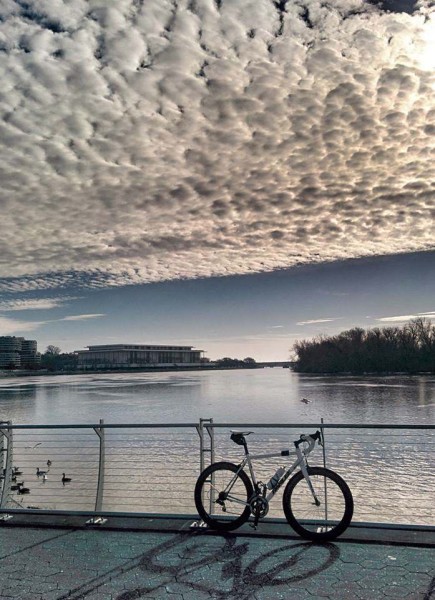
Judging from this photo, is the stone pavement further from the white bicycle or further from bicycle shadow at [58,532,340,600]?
the white bicycle

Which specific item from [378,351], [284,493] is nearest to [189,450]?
[284,493]

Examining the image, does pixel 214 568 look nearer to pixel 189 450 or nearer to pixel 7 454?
pixel 7 454

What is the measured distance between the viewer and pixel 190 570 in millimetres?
5039

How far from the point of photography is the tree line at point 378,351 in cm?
11719

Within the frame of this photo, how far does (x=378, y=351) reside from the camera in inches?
4958

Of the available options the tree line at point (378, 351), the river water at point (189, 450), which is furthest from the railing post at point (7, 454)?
the tree line at point (378, 351)

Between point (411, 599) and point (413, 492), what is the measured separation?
16.0m

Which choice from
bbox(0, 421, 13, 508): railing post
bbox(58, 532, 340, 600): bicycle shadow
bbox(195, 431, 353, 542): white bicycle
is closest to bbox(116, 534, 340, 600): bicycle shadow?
bbox(58, 532, 340, 600): bicycle shadow

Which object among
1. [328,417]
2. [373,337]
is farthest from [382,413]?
[373,337]

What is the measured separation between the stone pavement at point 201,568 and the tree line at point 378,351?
117662 millimetres

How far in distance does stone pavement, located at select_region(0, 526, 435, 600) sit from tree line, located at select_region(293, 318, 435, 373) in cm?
11766

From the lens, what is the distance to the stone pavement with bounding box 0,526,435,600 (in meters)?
4.56

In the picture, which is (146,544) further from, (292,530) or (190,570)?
(292,530)

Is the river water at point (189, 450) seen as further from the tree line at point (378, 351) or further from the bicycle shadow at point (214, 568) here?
the tree line at point (378, 351)
